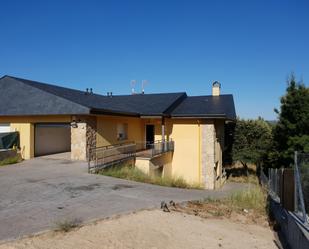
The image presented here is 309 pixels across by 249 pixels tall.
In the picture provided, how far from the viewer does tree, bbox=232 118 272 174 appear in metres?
24.8

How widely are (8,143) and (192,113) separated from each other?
41.4ft

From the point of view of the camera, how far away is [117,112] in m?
19.3

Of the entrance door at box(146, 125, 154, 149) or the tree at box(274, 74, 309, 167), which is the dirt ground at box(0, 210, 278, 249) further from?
the entrance door at box(146, 125, 154, 149)

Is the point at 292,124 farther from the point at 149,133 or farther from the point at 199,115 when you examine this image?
the point at 149,133

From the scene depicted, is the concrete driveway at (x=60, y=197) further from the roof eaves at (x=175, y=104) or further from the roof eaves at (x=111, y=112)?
the roof eaves at (x=175, y=104)

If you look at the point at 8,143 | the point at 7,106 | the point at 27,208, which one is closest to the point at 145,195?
the point at 27,208

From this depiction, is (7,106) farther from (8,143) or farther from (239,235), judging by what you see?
(239,235)

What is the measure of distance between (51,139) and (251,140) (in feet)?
54.9

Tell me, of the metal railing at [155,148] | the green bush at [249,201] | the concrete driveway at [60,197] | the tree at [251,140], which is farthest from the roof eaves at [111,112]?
the green bush at [249,201]

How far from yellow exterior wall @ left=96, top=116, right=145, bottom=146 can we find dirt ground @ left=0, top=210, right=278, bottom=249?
12.1 metres

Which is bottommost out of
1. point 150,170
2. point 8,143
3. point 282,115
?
point 150,170

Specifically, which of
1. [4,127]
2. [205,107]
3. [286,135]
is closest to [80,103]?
[4,127]

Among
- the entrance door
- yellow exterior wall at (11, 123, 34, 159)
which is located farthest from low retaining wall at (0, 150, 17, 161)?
the entrance door

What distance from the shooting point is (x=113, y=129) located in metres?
20.7
